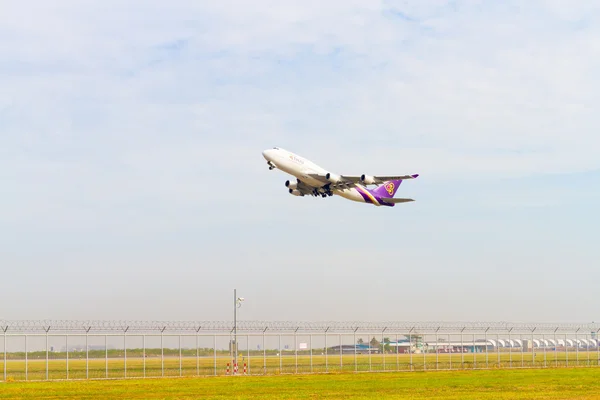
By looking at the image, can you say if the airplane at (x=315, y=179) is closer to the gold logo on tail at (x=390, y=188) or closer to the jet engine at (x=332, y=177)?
the jet engine at (x=332, y=177)

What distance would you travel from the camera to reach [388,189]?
281ft

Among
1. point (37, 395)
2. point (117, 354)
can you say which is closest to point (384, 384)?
point (37, 395)

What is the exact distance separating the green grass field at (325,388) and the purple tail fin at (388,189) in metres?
32.3

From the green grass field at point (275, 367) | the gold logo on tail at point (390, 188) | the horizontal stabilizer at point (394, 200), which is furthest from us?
the gold logo on tail at point (390, 188)

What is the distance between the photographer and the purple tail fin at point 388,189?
83.2 metres

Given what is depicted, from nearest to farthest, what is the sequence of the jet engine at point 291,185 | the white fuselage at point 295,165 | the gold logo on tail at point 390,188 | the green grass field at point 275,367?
the green grass field at point 275,367, the white fuselage at point 295,165, the jet engine at point 291,185, the gold logo on tail at point 390,188

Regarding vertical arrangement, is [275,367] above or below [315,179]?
below

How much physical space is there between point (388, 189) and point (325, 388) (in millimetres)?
46418

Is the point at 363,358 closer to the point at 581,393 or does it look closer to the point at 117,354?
the point at 117,354

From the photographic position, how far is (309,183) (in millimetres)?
69125

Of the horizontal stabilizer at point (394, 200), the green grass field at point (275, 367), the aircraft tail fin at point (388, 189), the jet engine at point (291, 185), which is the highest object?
the aircraft tail fin at point (388, 189)

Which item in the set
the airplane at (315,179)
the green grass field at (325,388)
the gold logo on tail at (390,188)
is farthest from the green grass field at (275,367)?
the gold logo on tail at (390,188)

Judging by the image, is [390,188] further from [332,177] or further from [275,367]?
[275,367]

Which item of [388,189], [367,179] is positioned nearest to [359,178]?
[367,179]
